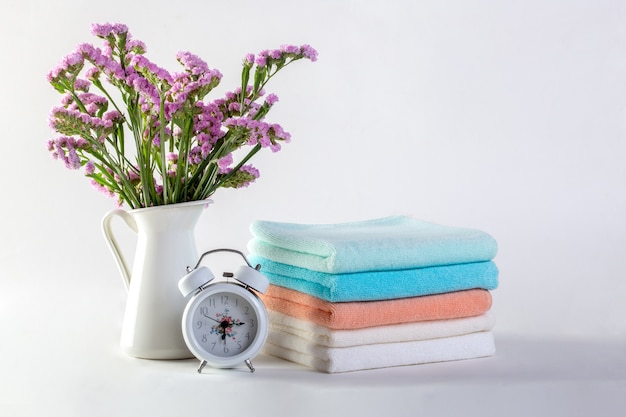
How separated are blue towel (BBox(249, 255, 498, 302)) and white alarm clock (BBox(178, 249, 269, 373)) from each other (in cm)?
10

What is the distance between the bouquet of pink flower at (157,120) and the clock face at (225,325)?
0.22 m

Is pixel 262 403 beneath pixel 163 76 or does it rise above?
beneath

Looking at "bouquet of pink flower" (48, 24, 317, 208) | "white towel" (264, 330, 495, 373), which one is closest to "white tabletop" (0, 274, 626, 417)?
"white towel" (264, 330, 495, 373)

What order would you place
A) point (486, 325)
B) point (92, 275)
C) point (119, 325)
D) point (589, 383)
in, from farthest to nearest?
point (92, 275) < point (119, 325) < point (486, 325) < point (589, 383)

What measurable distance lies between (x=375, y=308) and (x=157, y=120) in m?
0.55

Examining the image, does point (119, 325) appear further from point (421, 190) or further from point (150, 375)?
point (421, 190)

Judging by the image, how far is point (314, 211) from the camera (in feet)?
10.2

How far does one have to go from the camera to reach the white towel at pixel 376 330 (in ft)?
6.75

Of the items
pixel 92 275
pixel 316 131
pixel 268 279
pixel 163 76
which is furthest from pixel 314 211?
pixel 163 76

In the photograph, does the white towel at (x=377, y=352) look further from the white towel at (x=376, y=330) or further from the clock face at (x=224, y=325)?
the clock face at (x=224, y=325)

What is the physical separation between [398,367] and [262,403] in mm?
329

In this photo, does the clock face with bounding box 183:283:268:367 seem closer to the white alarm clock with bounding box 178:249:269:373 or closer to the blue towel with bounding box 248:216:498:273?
the white alarm clock with bounding box 178:249:269:373

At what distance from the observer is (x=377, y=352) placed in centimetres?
210

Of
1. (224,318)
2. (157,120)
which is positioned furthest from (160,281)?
(157,120)
